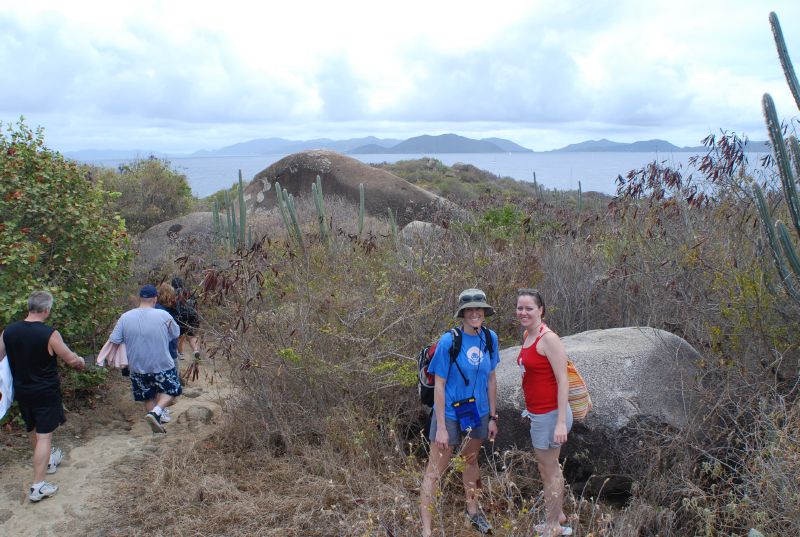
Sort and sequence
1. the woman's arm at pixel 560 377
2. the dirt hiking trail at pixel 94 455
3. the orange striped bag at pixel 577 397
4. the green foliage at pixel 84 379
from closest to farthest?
the woman's arm at pixel 560 377
the orange striped bag at pixel 577 397
the dirt hiking trail at pixel 94 455
the green foliage at pixel 84 379

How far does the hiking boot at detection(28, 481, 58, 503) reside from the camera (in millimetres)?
5117

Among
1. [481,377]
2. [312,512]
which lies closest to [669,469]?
[481,377]

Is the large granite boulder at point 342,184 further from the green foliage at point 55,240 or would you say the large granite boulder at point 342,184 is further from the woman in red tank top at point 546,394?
the woman in red tank top at point 546,394

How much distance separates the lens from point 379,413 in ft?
18.6

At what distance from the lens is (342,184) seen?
2250 centimetres

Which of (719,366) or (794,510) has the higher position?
(719,366)

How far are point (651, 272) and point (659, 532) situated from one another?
2884mm

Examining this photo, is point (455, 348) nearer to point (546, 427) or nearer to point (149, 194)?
point (546, 427)

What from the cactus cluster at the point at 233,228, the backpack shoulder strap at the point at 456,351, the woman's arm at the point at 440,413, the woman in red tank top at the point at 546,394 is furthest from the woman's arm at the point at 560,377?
the cactus cluster at the point at 233,228

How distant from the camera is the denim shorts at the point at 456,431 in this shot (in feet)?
14.0

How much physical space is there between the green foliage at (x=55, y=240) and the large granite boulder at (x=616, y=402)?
14.4 ft

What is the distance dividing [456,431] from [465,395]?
0.25 m

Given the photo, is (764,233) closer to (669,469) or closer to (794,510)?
(669,469)

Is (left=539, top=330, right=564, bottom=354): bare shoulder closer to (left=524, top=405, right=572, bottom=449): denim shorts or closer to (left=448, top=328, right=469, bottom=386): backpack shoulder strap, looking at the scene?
(left=524, top=405, right=572, bottom=449): denim shorts
